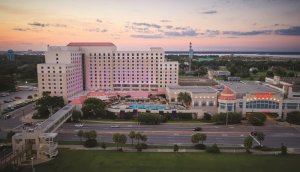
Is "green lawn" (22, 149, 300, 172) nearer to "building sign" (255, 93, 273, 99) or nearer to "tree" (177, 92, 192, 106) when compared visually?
"building sign" (255, 93, 273, 99)

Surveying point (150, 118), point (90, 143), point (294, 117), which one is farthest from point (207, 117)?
point (90, 143)

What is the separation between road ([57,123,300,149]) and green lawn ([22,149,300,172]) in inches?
210

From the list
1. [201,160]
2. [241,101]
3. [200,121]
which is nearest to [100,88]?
[200,121]

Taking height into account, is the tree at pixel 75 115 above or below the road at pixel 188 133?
above

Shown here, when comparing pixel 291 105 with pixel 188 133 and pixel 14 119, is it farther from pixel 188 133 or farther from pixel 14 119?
pixel 14 119

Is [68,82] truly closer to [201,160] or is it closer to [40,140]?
[40,140]

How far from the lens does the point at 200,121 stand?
2131 inches

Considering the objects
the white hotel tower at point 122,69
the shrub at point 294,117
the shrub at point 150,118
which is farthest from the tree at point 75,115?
the shrub at point 294,117

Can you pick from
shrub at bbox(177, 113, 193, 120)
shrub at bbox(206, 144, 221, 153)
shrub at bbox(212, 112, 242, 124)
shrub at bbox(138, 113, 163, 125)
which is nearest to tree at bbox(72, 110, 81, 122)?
shrub at bbox(138, 113, 163, 125)

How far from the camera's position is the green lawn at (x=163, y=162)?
3234 centimetres

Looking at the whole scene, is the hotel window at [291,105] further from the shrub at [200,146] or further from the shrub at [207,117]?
the shrub at [200,146]

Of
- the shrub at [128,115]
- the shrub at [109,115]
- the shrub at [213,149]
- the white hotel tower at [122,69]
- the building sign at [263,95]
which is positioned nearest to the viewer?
the shrub at [213,149]

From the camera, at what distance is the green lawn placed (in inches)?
1273

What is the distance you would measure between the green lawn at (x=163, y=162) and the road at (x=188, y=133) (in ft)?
17.5
